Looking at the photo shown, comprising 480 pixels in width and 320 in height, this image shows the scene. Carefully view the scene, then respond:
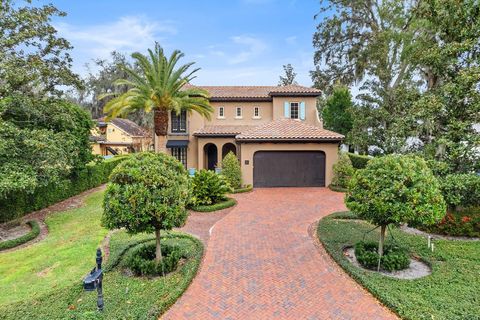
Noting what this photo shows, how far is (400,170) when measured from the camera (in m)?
7.92

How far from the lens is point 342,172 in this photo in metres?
20.0

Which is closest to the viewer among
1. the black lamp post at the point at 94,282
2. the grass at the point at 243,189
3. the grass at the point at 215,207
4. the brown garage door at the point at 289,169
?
the black lamp post at the point at 94,282

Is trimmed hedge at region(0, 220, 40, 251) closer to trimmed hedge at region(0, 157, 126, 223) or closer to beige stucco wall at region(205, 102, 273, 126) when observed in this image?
trimmed hedge at region(0, 157, 126, 223)

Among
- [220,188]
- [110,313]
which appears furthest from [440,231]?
[110,313]

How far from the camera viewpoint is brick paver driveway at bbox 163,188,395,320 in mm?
6379

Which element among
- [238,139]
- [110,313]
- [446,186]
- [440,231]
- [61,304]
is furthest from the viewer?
[238,139]

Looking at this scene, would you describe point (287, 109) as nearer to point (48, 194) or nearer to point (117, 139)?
point (48, 194)

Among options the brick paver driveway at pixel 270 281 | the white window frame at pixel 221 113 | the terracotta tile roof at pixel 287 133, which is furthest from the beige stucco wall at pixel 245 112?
the brick paver driveway at pixel 270 281

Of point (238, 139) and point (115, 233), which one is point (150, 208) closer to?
point (115, 233)

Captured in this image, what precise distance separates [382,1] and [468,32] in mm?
18316

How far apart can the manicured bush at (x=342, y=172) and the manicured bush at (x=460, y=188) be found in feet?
29.2

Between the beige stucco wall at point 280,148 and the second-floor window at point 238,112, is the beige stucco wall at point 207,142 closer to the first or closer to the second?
the second-floor window at point 238,112

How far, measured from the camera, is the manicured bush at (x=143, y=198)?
294 inches

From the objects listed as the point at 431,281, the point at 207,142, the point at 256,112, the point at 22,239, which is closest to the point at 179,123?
the point at 207,142
